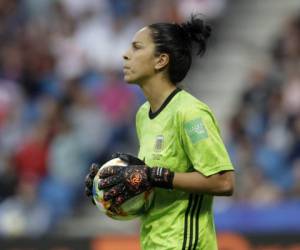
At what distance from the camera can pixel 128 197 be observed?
526 centimetres

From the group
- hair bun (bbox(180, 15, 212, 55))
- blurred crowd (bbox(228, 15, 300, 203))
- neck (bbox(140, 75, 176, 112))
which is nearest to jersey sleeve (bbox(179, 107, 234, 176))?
neck (bbox(140, 75, 176, 112))

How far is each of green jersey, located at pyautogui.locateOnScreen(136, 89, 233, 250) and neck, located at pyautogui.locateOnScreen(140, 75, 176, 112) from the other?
0.05 meters

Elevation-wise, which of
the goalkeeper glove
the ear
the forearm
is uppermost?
the ear

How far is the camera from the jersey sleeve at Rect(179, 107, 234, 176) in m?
5.14

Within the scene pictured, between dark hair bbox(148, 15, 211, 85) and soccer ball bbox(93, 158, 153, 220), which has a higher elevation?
dark hair bbox(148, 15, 211, 85)

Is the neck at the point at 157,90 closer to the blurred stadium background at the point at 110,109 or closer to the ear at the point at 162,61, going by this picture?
the ear at the point at 162,61

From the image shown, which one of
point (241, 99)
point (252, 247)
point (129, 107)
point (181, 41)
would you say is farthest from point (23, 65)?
point (181, 41)

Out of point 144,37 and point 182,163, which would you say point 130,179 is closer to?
point 182,163

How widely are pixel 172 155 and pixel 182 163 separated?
0.23 ft

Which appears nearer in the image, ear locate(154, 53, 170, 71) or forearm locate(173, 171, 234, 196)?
forearm locate(173, 171, 234, 196)

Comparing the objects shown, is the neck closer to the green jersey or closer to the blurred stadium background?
the green jersey

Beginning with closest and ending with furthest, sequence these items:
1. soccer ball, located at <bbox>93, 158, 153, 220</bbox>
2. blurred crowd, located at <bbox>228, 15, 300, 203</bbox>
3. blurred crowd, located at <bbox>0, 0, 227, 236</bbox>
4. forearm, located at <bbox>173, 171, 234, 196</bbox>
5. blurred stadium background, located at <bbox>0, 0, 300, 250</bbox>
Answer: forearm, located at <bbox>173, 171, 234, 196</bbox> → soccer ball, located at <bbox>93, 158, 153, 220</bbox> → blurred stadium background, located at <bbox>0, 0, 300, 250</bbox> → blurred crowd, located at <bbox>228, 15, 300, 203</bbox> → blurred crowd, located at <bbox>0, 0, 227, 236</bbox>

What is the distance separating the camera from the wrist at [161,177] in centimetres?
514

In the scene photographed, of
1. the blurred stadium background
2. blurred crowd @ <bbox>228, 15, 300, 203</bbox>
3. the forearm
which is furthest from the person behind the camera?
blurred crowd @ <bbox>228, 15, 300, 203</bbox>
